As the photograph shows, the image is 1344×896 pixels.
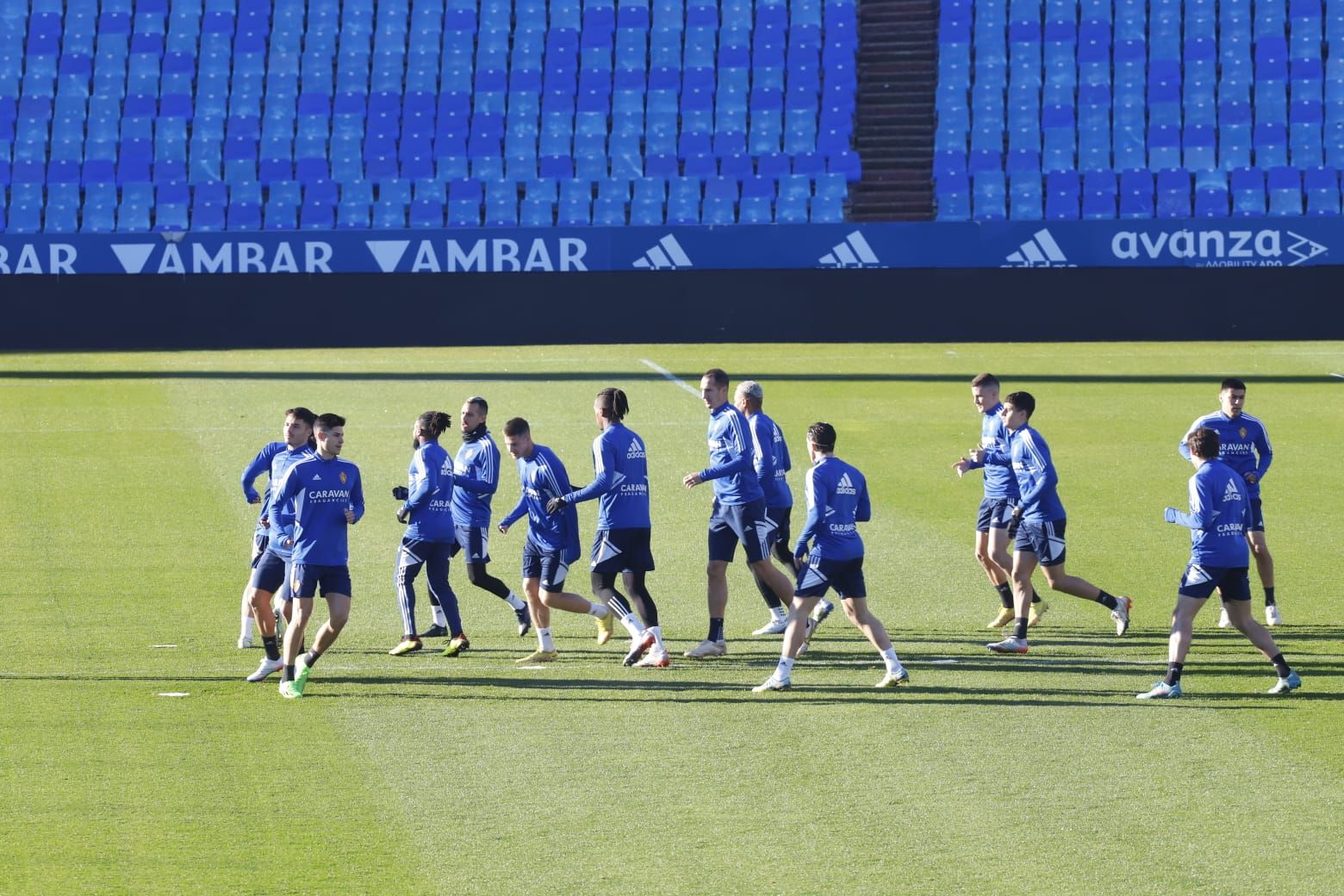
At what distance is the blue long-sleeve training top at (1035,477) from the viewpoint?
13102 millimetres

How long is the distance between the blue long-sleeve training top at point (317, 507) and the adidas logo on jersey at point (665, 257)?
22.6 meters

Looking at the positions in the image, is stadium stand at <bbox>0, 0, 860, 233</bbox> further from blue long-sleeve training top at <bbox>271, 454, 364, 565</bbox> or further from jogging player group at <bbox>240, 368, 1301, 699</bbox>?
blue long-sleeve training top at <bbox>271, 454, 364, 565</bbox>

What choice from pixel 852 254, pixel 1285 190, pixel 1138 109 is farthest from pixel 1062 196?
pixel 852 254

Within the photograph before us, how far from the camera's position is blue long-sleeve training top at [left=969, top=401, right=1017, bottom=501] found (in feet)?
46.1

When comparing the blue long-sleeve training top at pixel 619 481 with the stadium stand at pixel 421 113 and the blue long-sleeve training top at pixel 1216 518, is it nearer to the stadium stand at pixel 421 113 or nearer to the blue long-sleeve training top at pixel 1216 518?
the blue long-sleeve training top at pixel 1216 518

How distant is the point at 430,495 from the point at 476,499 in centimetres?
59

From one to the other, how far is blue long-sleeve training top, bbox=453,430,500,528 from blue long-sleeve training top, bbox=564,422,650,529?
86cm

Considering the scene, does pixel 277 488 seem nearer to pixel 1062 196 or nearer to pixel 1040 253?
pixel 1040 253

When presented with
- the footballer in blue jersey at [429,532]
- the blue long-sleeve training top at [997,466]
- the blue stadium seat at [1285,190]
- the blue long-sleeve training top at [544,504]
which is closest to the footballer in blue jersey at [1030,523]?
the blue long-sleeve training top at [997,466]

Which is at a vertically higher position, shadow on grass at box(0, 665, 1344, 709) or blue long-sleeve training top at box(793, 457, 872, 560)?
blue long-sleeve training top at box(793, 457, 872, 560)

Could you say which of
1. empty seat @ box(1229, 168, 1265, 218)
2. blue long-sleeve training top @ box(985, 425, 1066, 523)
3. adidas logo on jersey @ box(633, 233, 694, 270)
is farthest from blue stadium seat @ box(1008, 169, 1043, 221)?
blue long-sleeve training top @ box(985, 425, 1066, 523)

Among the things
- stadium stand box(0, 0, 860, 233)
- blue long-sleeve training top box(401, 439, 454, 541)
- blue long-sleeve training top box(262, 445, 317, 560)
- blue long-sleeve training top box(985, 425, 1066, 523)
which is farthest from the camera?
stadium stand box(0, 0, 860, 233)

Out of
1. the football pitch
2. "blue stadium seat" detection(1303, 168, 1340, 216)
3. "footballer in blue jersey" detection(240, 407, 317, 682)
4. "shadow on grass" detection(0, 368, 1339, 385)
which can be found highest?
"blue stadium seat" detection(1303, 168, 1340, 216)

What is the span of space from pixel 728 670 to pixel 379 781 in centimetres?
352
